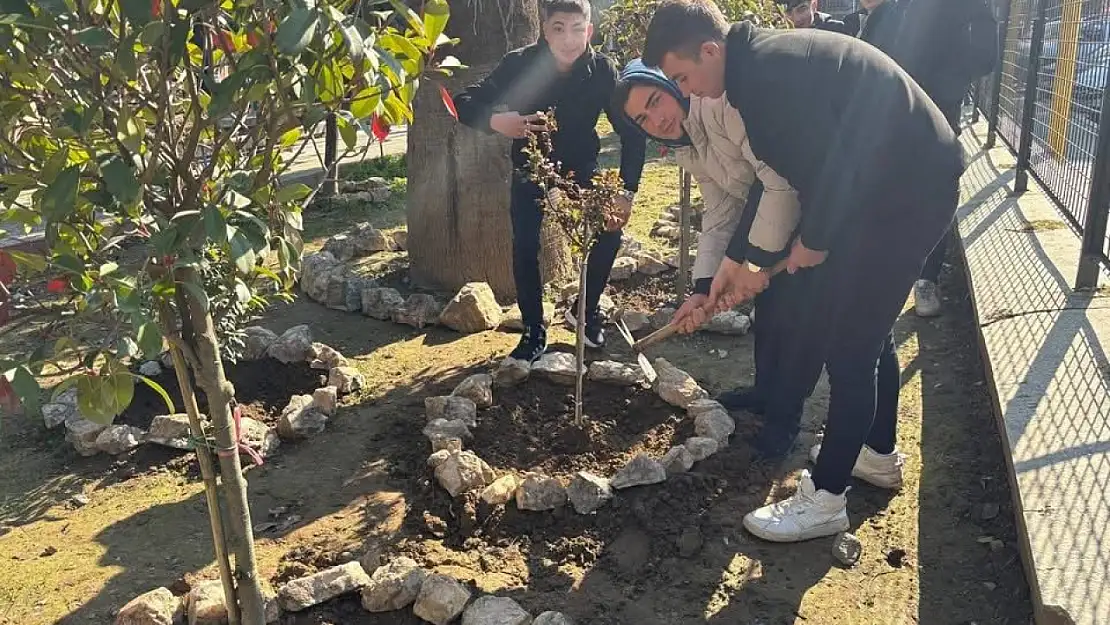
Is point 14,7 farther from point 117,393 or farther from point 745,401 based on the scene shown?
point 745,401

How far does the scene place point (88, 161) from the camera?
1778 millimetres

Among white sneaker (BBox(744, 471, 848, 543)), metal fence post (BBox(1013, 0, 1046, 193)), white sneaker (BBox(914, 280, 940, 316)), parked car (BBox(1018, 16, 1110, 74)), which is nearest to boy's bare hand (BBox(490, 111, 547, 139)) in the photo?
white sneaker (BBox(744, 471, 848, 543))

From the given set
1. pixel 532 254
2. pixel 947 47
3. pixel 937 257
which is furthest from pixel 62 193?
pixel 937 257

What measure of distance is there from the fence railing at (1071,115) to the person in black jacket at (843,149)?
192 centimetres

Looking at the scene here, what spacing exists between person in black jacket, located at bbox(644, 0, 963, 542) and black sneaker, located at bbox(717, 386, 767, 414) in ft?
3.33

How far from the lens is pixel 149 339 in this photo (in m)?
1.52

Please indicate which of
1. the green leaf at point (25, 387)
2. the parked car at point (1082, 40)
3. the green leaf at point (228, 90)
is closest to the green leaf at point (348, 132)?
the green leaf at point (228, 90)

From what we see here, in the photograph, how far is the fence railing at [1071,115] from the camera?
4301 millimetres

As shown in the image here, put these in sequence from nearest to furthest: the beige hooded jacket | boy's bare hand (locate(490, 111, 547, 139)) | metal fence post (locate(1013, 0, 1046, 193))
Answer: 1. the beige hooded jacket
2. boy's bare hand (locate(490, 111, 547, 139))
3. metal fence post (locate(1013, 0, 1046, 193))

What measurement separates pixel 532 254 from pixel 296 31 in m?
3.18

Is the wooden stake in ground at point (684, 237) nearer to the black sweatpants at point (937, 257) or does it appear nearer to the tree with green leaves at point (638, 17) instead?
the tree with green leaves at point (638, 17)

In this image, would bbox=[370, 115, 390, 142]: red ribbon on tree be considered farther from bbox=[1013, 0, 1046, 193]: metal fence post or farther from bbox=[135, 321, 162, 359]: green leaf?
bbox=[1013, 0, 1046, 193]: metal fence post

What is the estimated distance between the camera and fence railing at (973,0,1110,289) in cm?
430

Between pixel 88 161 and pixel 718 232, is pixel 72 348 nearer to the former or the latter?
pixel 88 161
